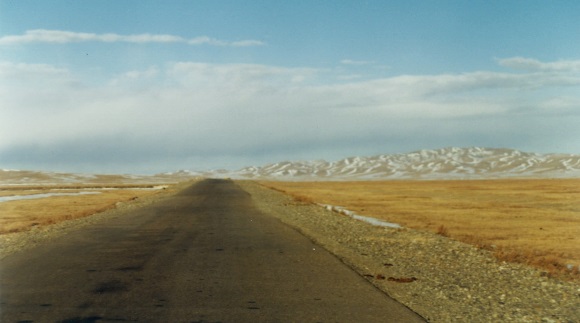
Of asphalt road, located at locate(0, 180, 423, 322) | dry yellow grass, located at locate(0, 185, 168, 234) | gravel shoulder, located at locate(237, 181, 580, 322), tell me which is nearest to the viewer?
asphalt road, located at locate(0, 180, 423, 322)

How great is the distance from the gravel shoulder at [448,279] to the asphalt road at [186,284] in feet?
2.40

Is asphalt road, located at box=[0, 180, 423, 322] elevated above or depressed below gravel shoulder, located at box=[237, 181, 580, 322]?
above

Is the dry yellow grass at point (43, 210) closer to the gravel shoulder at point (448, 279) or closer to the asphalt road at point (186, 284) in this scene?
the gravel shoulder at point (448, 279)

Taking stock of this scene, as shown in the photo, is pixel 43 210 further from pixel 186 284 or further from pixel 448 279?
pixel 448 279

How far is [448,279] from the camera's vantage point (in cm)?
1205

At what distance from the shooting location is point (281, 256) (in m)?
14.6

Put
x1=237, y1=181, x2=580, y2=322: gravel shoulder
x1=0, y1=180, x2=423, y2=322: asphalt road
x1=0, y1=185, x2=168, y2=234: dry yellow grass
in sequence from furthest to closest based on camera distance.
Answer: x1=0, y1=185, x2=168, y2=234: dry yellow grass, x1=237, y1=181, x2=580, y2=322: gravel shoulder, x1=0, y1=180, x2=423, y2=322: asphalt road

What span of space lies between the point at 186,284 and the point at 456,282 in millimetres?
5802

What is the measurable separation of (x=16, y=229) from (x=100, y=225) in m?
3.74

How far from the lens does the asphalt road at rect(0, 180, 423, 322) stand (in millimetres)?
8266

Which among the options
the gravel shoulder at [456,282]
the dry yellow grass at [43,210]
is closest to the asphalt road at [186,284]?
the gravel shoulder at [456,282]

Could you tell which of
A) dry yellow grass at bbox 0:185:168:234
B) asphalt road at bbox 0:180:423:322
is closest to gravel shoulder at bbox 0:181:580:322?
asphalt road at bbox 0:180:423:322

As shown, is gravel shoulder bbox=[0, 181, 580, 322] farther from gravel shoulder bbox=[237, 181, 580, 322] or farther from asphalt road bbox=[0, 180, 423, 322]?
asphalt road bbox=[0, 180, 423, 322]

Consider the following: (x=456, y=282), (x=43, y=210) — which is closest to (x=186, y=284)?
(x=456, y=282)
